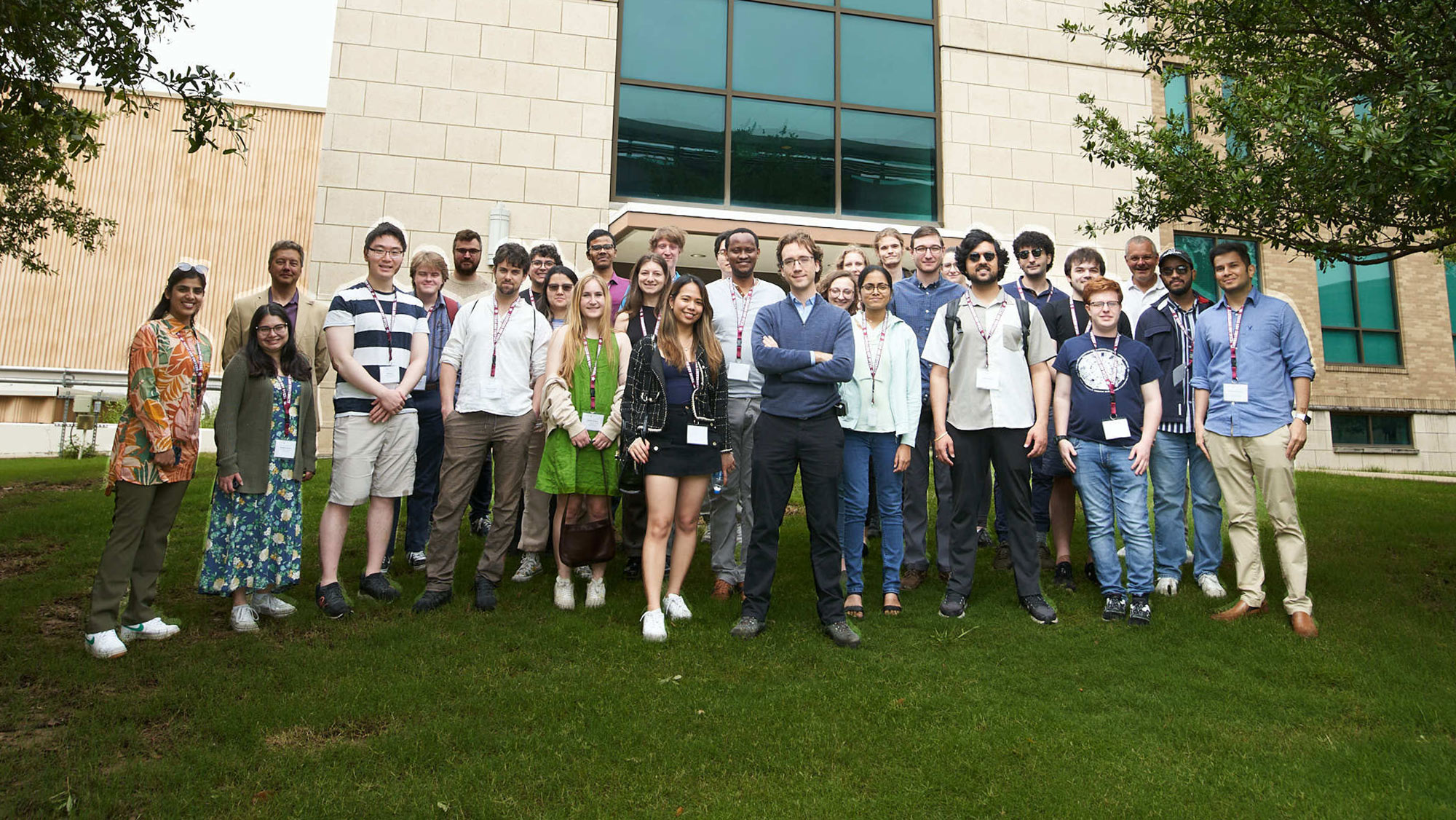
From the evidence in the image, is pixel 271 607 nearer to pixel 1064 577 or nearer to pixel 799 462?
pixel 799 462

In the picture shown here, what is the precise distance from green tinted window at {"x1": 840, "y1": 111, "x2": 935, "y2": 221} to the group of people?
8044mm

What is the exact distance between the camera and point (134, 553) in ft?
14.5

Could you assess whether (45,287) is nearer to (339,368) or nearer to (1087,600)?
(339,368)

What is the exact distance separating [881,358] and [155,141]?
78.0 feet

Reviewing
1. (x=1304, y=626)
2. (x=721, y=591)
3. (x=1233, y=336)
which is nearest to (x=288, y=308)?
(x=721, y=591)

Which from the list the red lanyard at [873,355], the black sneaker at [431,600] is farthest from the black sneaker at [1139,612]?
the black sneaker at [431,600]

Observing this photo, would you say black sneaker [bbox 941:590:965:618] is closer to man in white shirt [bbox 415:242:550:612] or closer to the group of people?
the group of people

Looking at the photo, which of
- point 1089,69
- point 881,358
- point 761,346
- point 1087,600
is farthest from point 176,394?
point 1089,69

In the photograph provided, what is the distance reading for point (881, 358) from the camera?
17.6ft

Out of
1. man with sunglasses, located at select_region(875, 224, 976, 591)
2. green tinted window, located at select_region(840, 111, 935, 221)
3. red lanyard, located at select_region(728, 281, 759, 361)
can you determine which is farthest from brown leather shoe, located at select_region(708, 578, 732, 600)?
green tinted window, located at select_region(840, 111, 935, 221)

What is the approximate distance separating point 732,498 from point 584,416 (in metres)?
1.19

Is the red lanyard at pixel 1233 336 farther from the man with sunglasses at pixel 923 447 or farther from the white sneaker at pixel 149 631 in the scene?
the white sneaker at pixel 149 631

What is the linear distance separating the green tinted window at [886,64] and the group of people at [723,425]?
29.3 feet

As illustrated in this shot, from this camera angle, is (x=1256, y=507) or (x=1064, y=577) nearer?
(x=1256, y=507)
